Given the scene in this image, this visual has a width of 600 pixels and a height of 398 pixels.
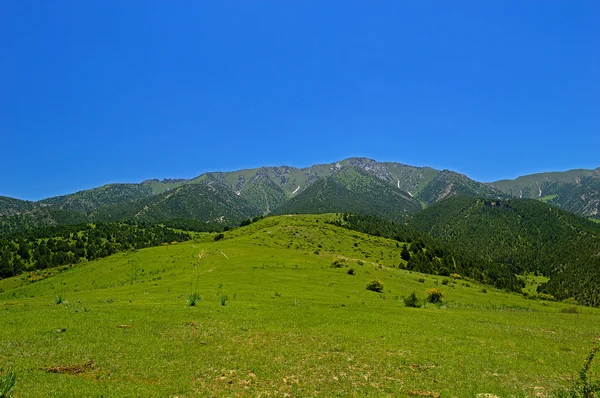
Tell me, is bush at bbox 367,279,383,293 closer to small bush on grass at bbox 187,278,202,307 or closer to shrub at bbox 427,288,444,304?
shrub at bbox 427,288,444,304

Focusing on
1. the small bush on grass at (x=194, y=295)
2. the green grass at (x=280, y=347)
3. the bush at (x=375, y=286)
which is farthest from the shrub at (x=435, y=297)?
the small bush on grass at (x=194, y=295)

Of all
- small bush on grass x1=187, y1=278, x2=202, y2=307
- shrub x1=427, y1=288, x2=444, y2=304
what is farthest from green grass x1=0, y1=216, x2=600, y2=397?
shrub x1=427, y1=288, x2=444, y2=304

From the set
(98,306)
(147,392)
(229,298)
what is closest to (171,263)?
(229,298)

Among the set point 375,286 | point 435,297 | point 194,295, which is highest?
point 194,295

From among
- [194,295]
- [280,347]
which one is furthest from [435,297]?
[280,347]

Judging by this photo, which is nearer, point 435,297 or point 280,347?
point 280,347

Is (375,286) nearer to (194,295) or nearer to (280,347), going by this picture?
(194,295)

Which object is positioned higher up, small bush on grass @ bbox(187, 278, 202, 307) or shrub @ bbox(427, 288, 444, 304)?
small bush on grass @ bbox(187, 278, 202, 307)

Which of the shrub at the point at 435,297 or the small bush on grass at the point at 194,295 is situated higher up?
the small bush on grass at the point at 194,295

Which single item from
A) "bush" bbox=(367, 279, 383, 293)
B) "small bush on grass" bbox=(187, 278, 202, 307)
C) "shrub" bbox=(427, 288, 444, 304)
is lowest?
"shrub" bbox=(427, 288, 444, 304)

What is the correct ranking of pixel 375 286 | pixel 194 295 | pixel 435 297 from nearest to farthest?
pixel 194 295, pixel 435 297, pixel 375 286

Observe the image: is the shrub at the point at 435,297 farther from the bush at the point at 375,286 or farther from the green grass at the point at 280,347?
the bush at the point at 375,286

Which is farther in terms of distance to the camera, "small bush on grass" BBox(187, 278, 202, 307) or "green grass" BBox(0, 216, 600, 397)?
"small bush on grass" BBox(187, 278, 202, 307)

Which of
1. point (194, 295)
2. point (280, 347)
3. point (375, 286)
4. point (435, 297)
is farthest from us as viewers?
point (375, 286)
